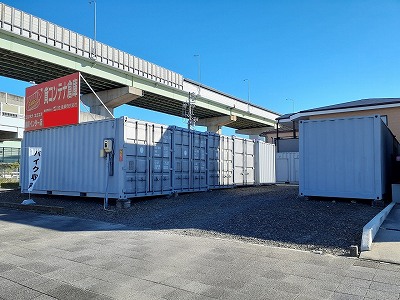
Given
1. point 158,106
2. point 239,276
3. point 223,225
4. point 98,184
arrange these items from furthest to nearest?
point 158,106 → point 98,184 → point 223,225 → point 239,276

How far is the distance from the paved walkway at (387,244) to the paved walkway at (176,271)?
13.1 inches

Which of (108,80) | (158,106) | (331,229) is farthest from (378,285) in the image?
(158,106)

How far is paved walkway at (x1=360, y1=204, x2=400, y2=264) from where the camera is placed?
5469 mm

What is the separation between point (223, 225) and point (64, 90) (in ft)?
36.7

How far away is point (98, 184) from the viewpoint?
12586 mm

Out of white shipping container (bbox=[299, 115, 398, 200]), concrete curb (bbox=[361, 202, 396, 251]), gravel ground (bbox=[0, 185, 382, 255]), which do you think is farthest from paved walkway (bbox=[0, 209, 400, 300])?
white shipping container (bbox=[299, 115, 398, 200])

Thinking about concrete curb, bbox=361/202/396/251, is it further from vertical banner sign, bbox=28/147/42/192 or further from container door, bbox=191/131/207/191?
vertical banner sign, bbox=28/147/42/192

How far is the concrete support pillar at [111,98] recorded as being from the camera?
100 ft

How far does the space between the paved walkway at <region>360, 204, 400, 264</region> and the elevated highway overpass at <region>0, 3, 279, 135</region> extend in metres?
22.9

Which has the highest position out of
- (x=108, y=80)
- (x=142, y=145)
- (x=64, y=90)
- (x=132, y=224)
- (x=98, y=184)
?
(x=108, y=80)

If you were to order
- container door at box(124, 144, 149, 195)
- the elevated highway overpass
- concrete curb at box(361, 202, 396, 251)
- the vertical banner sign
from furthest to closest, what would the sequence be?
the elevated highway overpass → the vertical banner sign → container door at box(124, 144, 149, 195) → concrete curb at box(361, 202, 396, 251)

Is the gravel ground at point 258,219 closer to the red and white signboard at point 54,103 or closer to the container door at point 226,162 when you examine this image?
the red and white signboard at point 54,103

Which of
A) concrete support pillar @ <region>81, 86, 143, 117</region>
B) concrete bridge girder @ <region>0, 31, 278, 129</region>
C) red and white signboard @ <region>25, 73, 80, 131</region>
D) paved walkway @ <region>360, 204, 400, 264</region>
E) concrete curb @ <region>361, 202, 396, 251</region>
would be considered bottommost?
paved walkway @ <region>360, 204, 400, 264</region>

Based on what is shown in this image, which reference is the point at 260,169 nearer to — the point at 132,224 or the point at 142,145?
the point at 142,145
